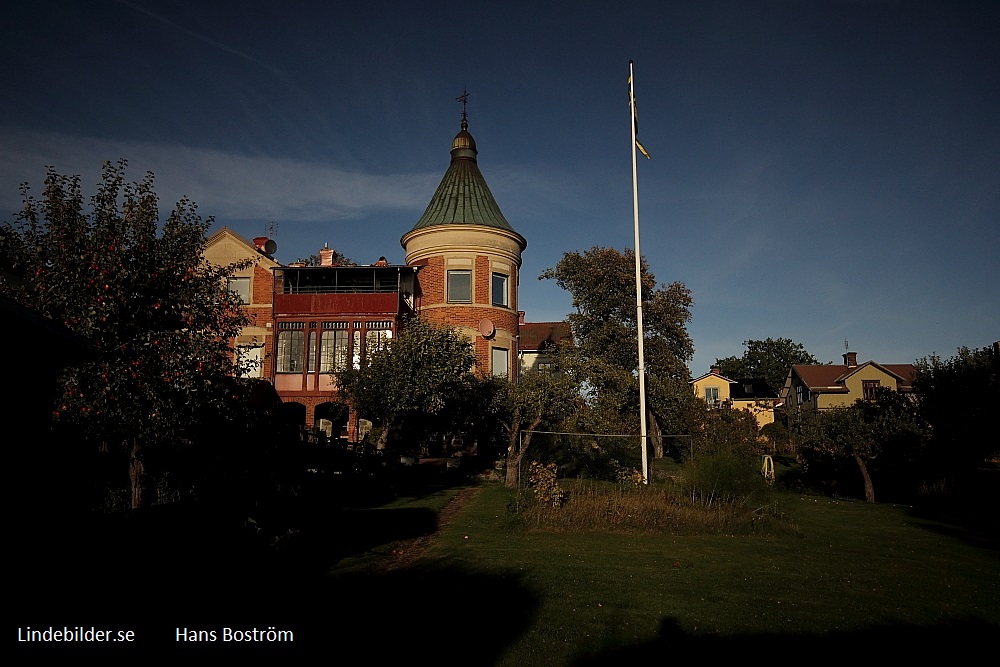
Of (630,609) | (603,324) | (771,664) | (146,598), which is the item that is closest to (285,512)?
(146,598)

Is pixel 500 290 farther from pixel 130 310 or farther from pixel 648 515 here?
pixel 130 310

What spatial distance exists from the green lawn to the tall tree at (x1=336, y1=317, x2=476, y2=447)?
763cm

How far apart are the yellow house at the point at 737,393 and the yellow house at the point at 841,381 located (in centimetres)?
A: 330

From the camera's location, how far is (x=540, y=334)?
51.2 metres

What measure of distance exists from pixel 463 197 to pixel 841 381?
40442 mm

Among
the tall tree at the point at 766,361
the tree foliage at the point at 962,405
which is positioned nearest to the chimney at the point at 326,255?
the tree foliage at the point at 962,405

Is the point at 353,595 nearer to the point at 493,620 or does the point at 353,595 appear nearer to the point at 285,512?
the point at 493,620

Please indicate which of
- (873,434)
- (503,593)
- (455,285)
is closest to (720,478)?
(873,434)

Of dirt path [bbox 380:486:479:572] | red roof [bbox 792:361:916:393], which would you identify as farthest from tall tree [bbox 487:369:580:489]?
red roof [bbox 792:361:916:393]

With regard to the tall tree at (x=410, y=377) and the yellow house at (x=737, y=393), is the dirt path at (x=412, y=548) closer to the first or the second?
the tall tree at (x=410, y=377)

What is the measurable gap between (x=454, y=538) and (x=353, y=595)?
15.7ft

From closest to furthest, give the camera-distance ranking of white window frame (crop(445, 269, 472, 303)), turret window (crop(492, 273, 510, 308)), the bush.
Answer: the bush → white window frame (crop(445, 269, 472, 303)) → turret window (crop(492, 273, 510, 308))

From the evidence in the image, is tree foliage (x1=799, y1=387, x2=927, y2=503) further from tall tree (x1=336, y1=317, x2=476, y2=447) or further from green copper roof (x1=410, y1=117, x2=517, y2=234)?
green copper roof (x1=410, y1=117, x2=517, y2=234)

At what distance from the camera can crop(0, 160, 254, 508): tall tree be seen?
38.4 ft
